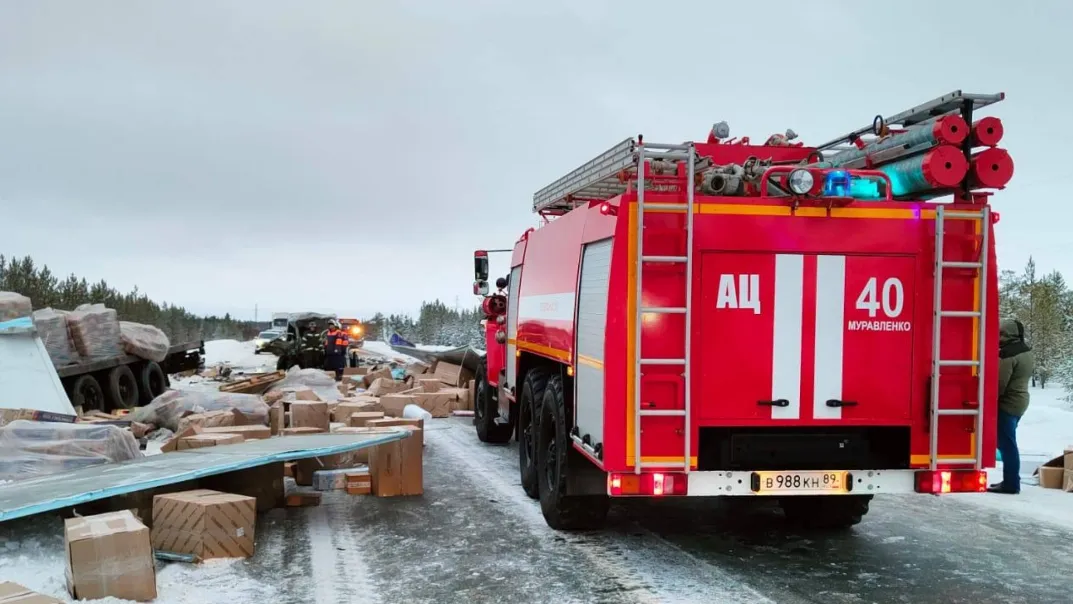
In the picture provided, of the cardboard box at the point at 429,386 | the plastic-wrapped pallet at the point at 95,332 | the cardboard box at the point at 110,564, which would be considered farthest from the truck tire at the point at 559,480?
the plastic-wrapped pallet at the point at 95,332

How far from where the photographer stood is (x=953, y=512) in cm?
761

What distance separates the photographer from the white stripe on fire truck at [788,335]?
17.6 feet

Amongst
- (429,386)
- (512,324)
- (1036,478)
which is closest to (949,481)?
→ (1036,478)

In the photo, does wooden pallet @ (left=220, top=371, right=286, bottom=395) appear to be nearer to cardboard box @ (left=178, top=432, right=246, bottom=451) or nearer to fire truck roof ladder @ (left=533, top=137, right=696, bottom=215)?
cardboard box @ (left=178, top=432, right=246, bottom=451)

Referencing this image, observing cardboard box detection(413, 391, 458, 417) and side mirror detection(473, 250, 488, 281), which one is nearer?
side mirror detection(473, 250, 488, 281)

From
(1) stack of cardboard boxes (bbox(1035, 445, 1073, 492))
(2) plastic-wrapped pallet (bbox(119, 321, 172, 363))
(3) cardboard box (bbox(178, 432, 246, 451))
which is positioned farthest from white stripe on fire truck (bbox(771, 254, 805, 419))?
(2) plastic-wrapped pallet (bbox(119, 321, 172, 363))

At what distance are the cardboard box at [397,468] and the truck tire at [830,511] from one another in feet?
12.2

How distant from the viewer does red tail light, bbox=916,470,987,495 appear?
5.41 meters

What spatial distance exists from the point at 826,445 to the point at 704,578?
122 cm

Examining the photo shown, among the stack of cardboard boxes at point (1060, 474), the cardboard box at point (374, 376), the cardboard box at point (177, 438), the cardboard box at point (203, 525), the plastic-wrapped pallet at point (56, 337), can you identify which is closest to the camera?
the cardboard box at point (203, 525)

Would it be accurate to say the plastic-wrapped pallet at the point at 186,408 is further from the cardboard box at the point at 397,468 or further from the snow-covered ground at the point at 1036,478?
the snow-covered ground at the point at 1036,478

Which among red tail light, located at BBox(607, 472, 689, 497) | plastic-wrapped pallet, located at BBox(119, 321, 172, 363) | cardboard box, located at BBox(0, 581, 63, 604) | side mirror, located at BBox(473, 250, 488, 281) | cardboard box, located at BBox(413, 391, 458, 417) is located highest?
side mirror, located at BBox(473, 250, 488, 281)

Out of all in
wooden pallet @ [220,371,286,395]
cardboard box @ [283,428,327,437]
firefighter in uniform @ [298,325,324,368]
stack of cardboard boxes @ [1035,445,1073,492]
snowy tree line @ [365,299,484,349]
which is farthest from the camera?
snowy tree line @ [365,299,484,349]

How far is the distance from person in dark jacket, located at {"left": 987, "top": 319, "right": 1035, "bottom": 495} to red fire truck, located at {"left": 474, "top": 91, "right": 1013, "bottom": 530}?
3.22 m
